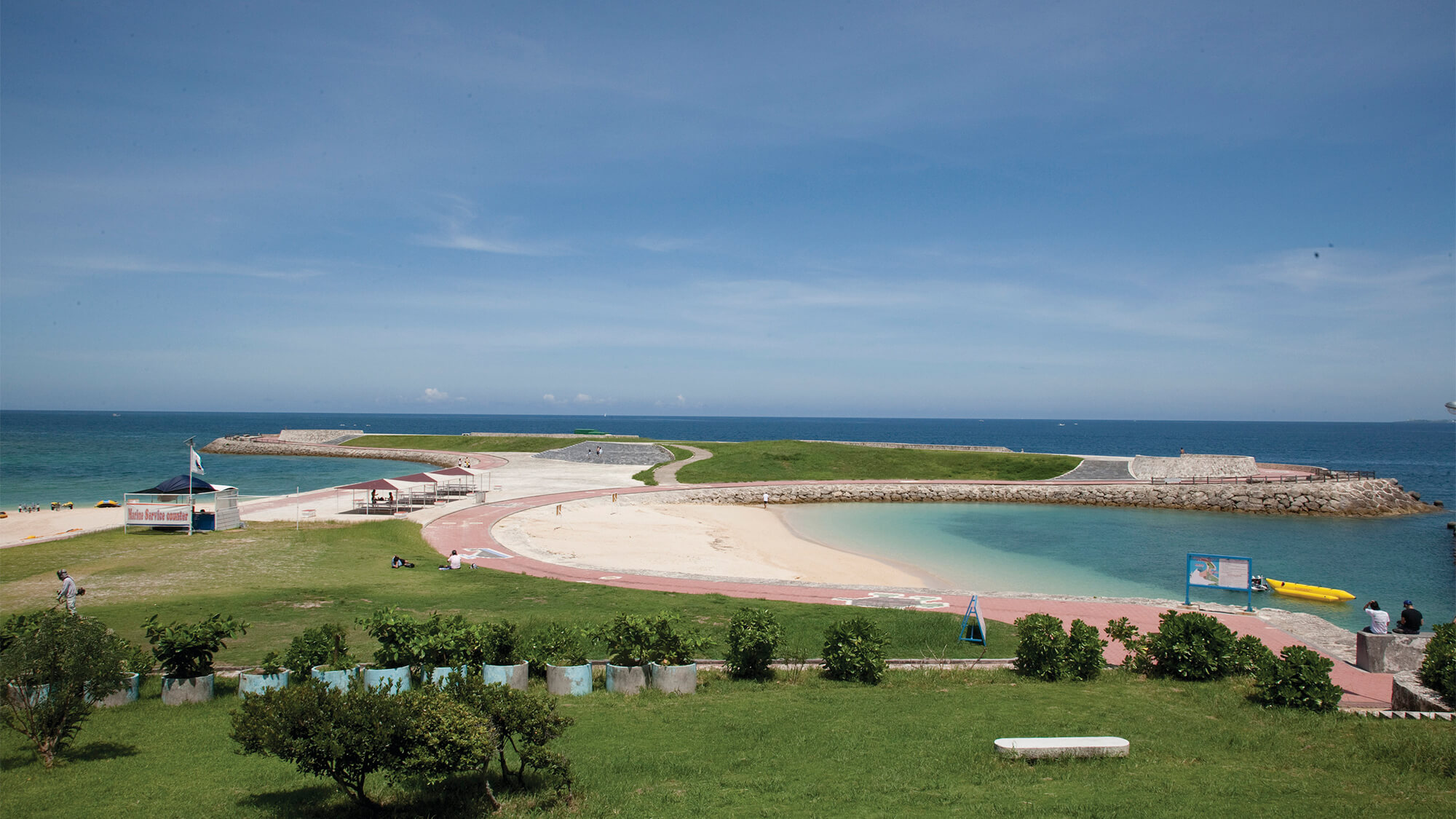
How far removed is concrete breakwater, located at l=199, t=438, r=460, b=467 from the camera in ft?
263

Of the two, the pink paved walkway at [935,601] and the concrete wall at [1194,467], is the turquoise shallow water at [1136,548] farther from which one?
the concrete wall at [1194,467]

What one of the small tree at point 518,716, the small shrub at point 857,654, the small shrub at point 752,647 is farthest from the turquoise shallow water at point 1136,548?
the small tree at point 518,716

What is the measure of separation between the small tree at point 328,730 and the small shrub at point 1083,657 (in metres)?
11.4

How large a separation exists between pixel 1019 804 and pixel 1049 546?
2943 centimetres

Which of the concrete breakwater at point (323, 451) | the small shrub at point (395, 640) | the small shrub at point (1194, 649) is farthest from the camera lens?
the concrete breakwater at point (323, 451)

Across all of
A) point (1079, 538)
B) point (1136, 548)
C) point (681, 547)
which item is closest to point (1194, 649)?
point (681, 547)

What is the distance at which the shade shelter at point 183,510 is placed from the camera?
91.6ft

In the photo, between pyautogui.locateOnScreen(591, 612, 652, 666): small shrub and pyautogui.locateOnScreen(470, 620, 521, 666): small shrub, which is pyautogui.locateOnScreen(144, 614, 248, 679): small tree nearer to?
pyautogui.locateOnScreen(470, 620, 521, 666): small shrub

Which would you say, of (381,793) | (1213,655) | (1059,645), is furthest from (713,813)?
(1213,655)

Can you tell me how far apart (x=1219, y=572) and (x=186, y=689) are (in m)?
25.2

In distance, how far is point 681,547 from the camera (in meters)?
30.8

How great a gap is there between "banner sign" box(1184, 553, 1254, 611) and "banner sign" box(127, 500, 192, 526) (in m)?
34.3

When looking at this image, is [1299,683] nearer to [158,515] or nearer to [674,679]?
[674,679]

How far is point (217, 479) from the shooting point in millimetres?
59906
